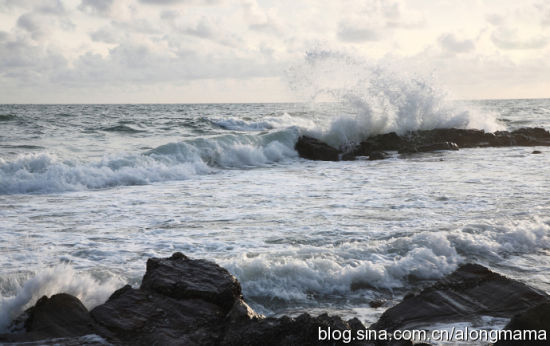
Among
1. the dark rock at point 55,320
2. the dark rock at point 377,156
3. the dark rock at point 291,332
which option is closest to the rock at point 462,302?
the dark rock at point 291,332

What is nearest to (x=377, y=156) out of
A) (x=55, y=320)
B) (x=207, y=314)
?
(x=207, y=314)

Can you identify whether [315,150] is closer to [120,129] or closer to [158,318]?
[120,129]

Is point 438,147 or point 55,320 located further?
point 438,147

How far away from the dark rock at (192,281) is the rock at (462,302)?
4.12ft

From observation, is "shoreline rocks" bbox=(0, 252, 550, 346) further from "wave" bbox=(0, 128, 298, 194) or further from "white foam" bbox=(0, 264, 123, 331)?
"wave" bbox=(0, 128, 298, 194)

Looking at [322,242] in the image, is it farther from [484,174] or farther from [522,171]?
[522,171]

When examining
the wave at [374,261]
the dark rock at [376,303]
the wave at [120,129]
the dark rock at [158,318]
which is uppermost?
the wave at [120,129]

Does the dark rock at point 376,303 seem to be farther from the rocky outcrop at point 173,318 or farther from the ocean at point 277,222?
the rocky outcrop at point 173,318

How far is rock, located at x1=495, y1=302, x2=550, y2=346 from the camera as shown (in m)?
3.20

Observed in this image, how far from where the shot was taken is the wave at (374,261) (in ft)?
17.6

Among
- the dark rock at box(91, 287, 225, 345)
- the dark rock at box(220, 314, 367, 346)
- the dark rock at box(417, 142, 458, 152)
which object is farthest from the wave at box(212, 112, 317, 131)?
the dark rock at box(220, 314, 367, 346)

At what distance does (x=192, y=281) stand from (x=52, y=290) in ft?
4.28

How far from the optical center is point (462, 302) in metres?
4.52

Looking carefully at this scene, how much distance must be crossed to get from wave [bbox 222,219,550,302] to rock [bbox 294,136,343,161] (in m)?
10.9
